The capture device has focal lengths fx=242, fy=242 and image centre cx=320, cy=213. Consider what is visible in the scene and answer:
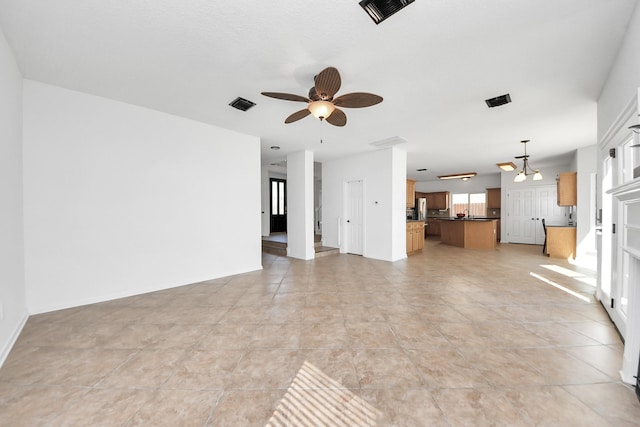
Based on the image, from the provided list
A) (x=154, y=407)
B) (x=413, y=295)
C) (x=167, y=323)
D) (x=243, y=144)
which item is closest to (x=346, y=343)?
(x=154, y=407)

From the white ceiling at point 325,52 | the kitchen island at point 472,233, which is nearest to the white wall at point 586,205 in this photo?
the kitchen island at point 472,233

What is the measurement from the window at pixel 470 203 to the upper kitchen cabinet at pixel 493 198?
21 cm

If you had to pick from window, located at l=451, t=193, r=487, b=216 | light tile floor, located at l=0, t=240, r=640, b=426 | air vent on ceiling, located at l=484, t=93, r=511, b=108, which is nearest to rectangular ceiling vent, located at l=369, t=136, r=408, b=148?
air vent on ceiling, located at l=484, t=93, r=511, b=108

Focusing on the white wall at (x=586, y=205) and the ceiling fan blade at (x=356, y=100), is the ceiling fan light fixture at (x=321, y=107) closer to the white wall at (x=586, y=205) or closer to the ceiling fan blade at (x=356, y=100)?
the ceiling fan blade at (x=356, y=100)

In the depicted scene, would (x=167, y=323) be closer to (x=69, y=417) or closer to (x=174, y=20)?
(x=69, y=417)

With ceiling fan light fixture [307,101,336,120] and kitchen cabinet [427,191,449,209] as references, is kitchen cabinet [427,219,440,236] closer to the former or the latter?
kitchen cabinet [427,191,449,209]

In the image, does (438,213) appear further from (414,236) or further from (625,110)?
(625,110)

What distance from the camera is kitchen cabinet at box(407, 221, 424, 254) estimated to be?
6754 millimetres

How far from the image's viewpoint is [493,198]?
9.70 meters

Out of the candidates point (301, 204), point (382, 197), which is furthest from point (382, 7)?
point (382, 197)

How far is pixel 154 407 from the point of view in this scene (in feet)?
4.84

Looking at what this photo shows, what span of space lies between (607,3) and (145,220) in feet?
17.1

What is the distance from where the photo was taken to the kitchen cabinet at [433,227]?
10.9 m

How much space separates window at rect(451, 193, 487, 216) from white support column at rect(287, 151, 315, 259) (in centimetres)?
797
